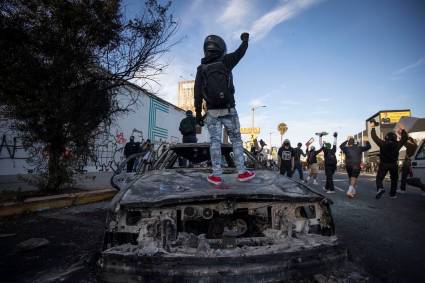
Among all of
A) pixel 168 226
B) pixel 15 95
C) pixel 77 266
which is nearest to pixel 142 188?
pixel 168 226

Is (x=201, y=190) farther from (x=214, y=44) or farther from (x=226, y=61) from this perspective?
(x=214, y=44)

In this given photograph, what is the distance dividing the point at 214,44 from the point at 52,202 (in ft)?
15.2

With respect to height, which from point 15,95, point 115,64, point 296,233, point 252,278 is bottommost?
point 252,278

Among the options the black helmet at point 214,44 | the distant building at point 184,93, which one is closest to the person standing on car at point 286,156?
the black helmet at point 214,44

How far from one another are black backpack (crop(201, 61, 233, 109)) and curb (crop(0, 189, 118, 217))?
396 cm

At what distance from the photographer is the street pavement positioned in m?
2.73

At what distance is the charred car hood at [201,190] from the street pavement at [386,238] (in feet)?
3.15

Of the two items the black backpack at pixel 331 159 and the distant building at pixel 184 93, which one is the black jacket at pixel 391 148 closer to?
the black backpack at pixel 331 159

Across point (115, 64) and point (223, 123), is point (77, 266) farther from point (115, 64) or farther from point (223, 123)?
point (115, 64)

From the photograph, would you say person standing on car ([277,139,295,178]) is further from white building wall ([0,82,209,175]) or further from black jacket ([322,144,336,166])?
white building wall ([0,82,209,175])

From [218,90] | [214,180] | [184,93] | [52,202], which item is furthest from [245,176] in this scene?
[184,93]

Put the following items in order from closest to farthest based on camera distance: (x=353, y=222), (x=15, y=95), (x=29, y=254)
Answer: (x=29, y=254), (x=353, y=222), (x=15, y=95)

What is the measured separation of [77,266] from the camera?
280 centimetres

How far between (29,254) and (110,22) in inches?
210
